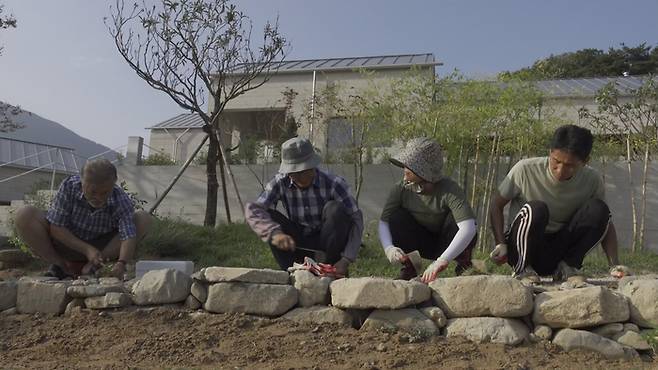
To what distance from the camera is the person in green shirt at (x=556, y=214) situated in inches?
130

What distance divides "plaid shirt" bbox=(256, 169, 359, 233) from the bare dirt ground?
0.87 m

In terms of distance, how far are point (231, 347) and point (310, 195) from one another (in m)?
1.18


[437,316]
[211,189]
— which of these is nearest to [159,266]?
[437,316]

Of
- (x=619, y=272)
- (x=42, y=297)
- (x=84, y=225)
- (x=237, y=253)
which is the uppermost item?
(x=84, y=225)

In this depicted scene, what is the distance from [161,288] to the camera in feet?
9.77

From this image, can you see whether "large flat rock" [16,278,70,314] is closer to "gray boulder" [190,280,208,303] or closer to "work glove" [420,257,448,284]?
"gray boulder" [190,280,208,303]

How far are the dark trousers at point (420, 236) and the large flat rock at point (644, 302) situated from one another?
95 centimetres

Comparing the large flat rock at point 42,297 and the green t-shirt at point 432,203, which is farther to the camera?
the green t-shirt at point 432,203

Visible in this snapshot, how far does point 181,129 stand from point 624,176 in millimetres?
9800

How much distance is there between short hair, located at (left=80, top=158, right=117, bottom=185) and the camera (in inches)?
142

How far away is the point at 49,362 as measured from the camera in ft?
8.33

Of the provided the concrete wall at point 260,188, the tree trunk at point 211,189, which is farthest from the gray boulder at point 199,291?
the tree trunk at point 211,189

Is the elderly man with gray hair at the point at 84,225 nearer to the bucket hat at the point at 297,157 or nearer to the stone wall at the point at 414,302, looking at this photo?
the stone wall at the point at 414,302

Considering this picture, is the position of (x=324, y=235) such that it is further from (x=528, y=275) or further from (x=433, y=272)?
(x=528, y=275)
